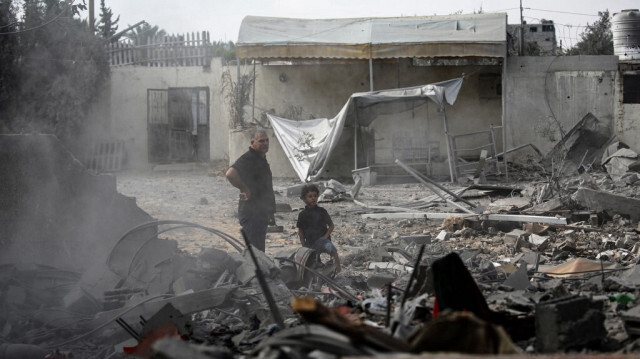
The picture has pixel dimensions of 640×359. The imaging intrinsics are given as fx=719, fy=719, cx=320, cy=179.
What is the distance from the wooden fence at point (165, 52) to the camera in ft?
71.0

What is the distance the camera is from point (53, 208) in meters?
7.40

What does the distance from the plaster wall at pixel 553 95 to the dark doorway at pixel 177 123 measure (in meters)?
8.79

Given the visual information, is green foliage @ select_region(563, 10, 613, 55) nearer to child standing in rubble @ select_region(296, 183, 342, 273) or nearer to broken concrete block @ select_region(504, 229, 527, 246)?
broken concrete block @ select_region(504, 229, 527, 246)

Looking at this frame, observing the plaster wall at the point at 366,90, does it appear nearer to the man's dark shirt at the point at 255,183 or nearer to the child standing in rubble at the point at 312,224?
the child standing in rubble at the point at 312,224

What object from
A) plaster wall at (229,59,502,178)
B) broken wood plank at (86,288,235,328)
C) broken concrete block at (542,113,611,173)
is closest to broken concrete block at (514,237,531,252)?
broken wood plank at (86,288,235,328)

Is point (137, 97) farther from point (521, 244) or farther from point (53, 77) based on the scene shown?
point (521, 244)

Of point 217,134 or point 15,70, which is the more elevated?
point 15,70

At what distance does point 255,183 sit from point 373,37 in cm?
1186

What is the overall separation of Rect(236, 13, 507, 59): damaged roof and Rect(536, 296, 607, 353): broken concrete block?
14602 mm

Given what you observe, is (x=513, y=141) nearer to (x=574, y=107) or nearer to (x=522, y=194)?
(x=574, y=107)

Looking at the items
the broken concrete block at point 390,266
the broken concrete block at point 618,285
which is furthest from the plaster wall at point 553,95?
the broken concrete block at point 618,285

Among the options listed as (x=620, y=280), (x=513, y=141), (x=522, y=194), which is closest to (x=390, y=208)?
(x=522, y=194)

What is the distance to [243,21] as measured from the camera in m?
19.2

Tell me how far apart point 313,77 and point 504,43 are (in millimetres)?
5318
